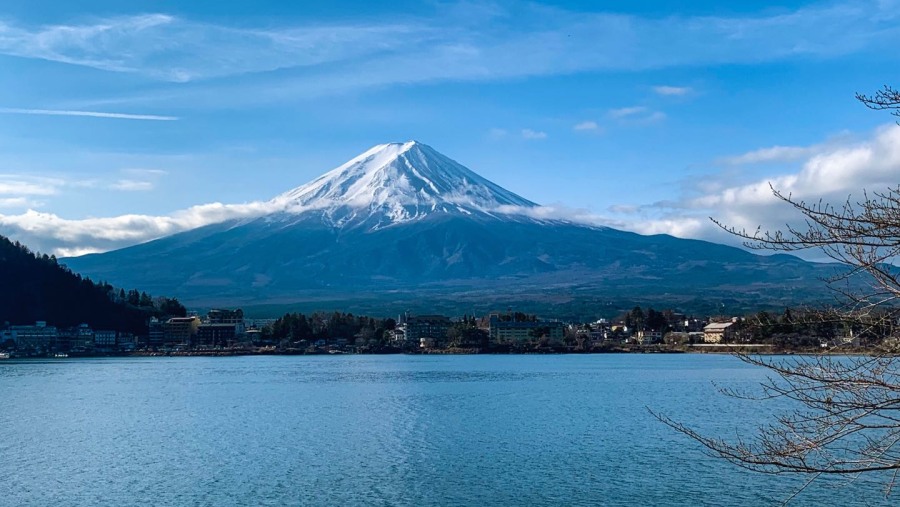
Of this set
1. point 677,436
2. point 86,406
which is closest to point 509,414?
point 677,436

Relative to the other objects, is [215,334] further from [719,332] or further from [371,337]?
[719,332]

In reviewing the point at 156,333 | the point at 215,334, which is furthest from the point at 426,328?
the point at 156,333

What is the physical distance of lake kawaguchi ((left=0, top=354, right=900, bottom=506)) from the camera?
1335 cm

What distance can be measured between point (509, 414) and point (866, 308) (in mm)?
19124

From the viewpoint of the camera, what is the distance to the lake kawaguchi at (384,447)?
1335 cm

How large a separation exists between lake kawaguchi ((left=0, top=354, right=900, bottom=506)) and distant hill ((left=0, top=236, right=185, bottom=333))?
42.7m

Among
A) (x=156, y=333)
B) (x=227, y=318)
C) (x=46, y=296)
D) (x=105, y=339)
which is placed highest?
(x=46, y=296)

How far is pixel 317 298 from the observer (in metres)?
140

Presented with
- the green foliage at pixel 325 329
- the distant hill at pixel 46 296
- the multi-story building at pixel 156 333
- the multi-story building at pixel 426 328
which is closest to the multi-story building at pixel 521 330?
the multi-story building at pixel 426 328

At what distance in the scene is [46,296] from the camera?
251 feet

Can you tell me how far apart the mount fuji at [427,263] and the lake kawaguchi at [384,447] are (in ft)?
297

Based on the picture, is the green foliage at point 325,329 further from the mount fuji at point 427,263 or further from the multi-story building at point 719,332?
the mount fuji at point 427,263

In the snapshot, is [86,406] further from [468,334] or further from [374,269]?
[374,269]

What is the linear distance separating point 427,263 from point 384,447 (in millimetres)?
156706
